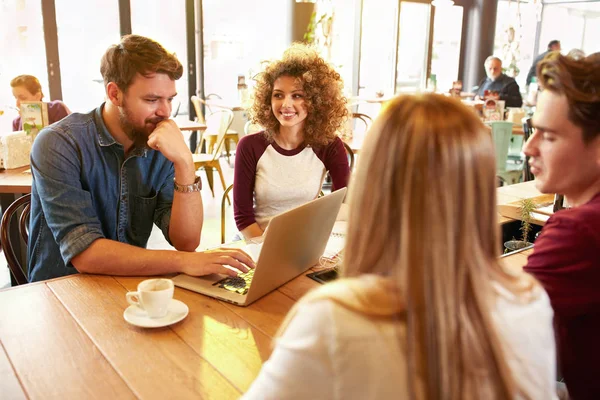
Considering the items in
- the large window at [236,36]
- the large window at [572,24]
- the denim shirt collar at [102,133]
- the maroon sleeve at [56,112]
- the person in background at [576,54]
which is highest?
the large window at [572,24]

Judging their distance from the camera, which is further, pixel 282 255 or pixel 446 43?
pixel 446 43

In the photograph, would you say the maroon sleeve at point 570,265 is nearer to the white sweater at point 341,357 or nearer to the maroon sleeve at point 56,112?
the white sweater at point 341,357

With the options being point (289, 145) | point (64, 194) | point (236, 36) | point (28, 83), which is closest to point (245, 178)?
point (289, 145)

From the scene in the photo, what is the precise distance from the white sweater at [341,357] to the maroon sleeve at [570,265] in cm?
35

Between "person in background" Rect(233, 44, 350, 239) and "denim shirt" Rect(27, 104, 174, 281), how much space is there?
0.47 meters

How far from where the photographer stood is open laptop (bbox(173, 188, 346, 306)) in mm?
1155

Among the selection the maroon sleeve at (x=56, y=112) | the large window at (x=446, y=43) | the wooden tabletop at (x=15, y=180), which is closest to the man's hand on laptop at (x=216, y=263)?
the wooden tabletop at (x=15, y=180)

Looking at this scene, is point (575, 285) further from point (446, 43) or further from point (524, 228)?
point (446, 43)

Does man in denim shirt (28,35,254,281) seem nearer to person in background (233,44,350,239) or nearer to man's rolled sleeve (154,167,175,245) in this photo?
man's rolled sleeve (154,167,175,245)

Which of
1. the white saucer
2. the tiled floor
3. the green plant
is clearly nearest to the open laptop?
the white saucer

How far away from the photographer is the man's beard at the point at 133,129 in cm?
159

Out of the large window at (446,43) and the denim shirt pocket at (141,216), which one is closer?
the denim shirt pocket at (141,216)

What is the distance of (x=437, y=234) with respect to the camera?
23.1 inches

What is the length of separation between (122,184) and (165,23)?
5.63 metres
